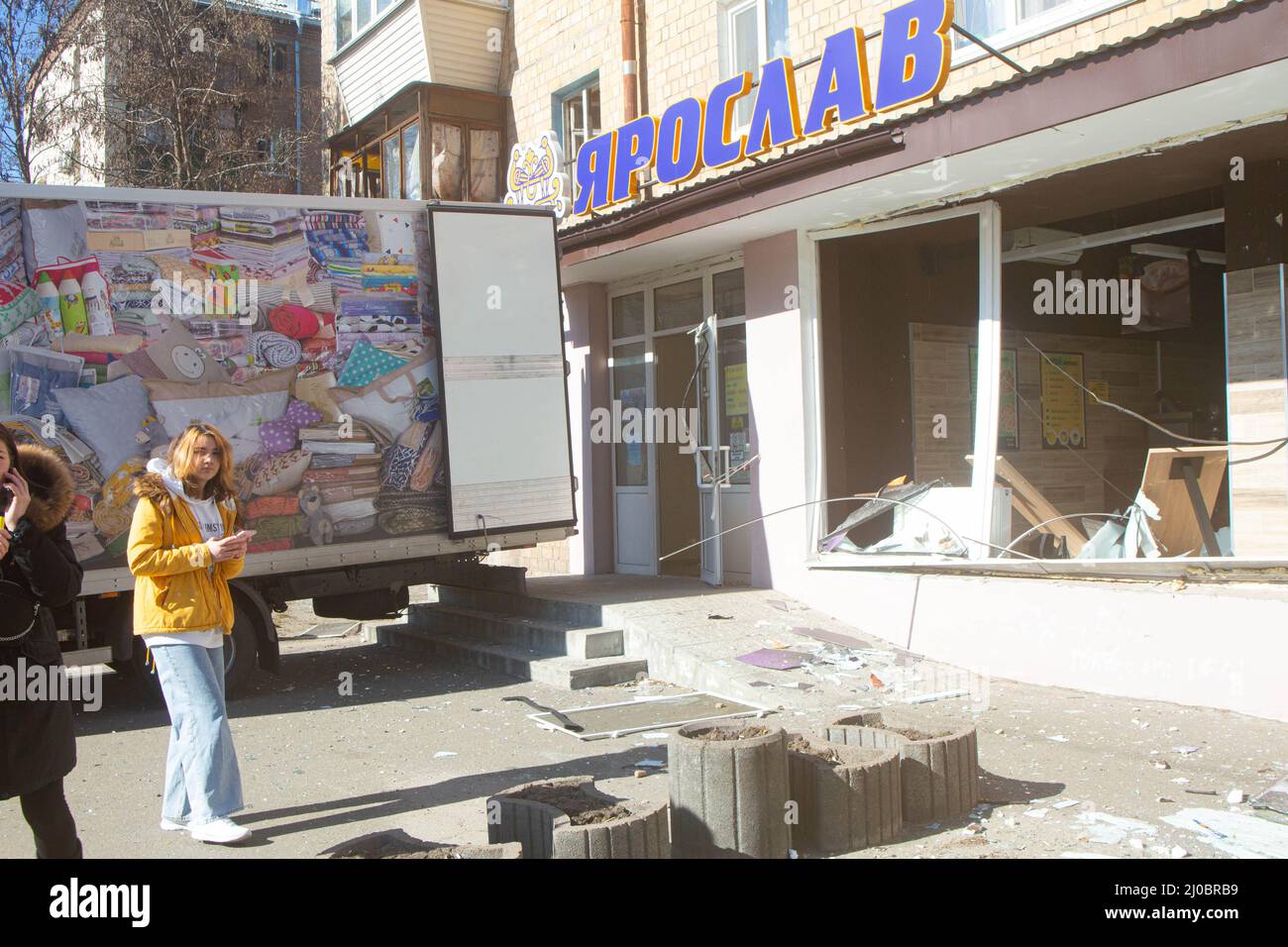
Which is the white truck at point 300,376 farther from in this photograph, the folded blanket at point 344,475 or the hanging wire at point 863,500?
the hanging wire at point 863,500

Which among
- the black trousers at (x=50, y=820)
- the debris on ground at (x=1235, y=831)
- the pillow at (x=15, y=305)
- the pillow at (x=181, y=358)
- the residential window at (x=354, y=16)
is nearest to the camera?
the black trousers at (x=50, y=820)

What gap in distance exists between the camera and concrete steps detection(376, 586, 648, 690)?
825 centimetres

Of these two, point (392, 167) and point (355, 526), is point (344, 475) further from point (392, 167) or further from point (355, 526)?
point (392, 167)

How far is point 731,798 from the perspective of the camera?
427 cm

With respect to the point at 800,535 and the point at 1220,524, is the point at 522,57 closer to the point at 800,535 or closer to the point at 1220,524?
the point at 800,535

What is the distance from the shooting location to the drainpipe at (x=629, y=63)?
1210cm

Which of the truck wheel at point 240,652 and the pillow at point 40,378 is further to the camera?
the truck wheel at point 240,652

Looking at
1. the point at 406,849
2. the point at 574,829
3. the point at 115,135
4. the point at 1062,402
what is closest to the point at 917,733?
the point at 574,829

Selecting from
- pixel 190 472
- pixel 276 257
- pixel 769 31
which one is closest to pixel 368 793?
pixel 190 472

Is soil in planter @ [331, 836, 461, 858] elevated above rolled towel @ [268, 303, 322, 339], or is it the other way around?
rolled towel @ [268, 303, 322, 339]

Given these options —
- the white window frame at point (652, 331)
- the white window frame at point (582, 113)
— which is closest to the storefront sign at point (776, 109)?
the white window frame at point (652, 331)

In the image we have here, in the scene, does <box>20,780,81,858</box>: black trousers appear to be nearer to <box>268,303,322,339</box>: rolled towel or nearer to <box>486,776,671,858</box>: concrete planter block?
<box>486,776,671,858</box>: concrete planter block

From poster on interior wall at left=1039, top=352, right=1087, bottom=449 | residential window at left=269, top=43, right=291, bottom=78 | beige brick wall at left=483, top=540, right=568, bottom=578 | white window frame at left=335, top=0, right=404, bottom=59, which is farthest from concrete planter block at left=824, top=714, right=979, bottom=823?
residential window at left=269, top=43, right=291, bottom=78

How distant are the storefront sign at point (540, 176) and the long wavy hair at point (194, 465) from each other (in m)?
Result: 7.43
